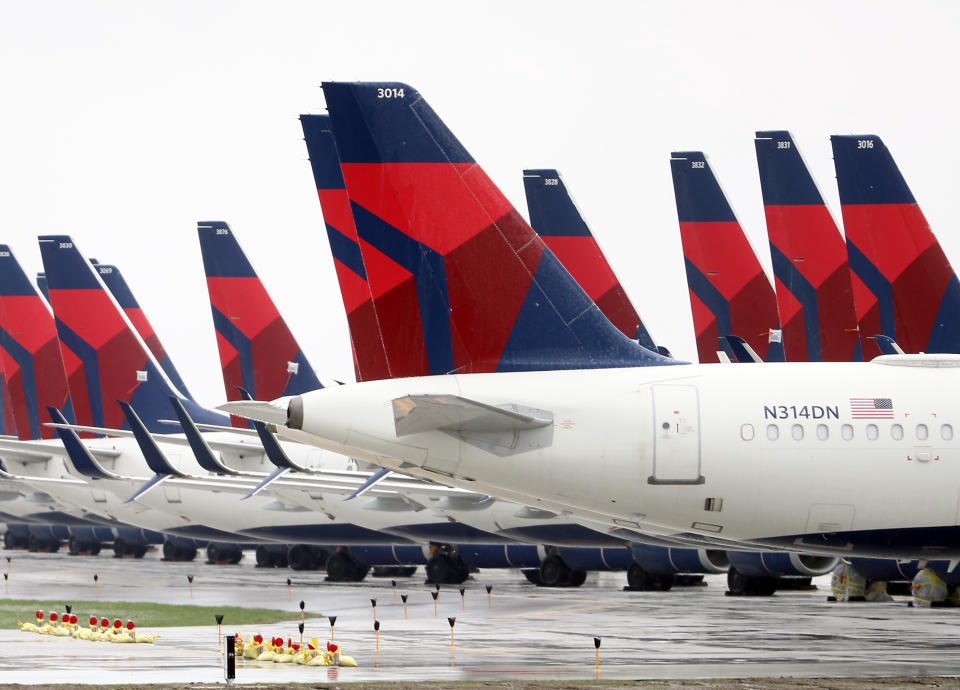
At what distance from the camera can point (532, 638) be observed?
2289 cm

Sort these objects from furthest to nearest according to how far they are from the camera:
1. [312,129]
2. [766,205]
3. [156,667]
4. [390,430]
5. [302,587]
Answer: [302,587] < [766,205] < [312,129] < [156,667] < [390,430]

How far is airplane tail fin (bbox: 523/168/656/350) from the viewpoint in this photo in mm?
30469

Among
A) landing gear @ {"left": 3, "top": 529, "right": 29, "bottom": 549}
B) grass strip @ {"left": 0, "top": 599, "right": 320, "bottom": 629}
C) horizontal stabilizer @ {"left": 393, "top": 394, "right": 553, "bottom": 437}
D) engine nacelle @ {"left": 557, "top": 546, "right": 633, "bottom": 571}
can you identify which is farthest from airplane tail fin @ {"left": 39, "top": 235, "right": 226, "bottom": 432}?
landing gear @ {"left": 3, "top": 529, "right": 29, "bottom": 549}

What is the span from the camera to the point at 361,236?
54.3 feet

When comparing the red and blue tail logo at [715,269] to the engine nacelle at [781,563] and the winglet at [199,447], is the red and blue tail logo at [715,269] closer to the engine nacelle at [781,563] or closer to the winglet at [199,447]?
the engine nacelle at [781,563]

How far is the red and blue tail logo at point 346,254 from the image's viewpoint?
16.9m

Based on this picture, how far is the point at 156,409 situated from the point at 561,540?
1472 centimetres

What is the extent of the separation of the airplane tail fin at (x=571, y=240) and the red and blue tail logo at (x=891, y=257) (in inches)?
281

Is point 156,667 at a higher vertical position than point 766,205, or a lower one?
lower

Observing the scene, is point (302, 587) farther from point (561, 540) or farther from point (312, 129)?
point (312, 129)

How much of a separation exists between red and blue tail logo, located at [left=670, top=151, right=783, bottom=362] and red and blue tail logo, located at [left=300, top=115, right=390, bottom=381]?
9.22 m

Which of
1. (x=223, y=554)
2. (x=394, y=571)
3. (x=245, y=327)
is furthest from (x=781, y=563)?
(x=223, y=554)

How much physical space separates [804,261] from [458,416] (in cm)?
1494

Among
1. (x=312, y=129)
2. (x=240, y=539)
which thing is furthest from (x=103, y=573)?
(x=312, y=129)
